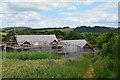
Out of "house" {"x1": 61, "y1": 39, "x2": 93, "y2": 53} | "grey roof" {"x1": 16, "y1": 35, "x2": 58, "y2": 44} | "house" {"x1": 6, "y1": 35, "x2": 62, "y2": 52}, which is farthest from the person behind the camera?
"grey roof" {"x1": 16, "y1": 35, "x2": 58, "y2": 44}

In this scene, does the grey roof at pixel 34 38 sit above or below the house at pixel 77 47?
above

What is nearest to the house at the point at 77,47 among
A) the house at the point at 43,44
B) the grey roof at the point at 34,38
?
the house at the point at 43,44

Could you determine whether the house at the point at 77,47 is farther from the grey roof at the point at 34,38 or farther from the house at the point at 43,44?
the grey roof at the point at 34,38

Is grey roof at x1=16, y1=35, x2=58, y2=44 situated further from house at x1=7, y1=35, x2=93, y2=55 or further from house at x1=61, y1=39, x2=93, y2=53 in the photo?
house at x1=61, y1=39, x2=93, y2=53

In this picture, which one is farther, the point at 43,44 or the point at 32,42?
the point at 32,42

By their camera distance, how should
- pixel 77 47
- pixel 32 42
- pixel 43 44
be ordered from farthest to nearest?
1. pixel 32 42
2. pixel 43 44
3. pixel 77 47

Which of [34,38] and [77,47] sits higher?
[34,38]

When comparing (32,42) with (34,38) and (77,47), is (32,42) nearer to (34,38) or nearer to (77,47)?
(34,38)

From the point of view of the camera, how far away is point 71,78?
3.88 meters

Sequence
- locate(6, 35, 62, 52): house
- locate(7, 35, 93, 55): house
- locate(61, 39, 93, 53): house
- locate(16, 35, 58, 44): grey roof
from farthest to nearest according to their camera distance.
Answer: locate(16, 35, 58, 44): grey roof
locate(6, 35, 62, 52): house
locate(7, 35, 93, 55): house
locate(61, 39, 93, 53): house

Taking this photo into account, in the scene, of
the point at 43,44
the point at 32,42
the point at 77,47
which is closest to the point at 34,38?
the point at 32,42

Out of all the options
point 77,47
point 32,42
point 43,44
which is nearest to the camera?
point 77,47

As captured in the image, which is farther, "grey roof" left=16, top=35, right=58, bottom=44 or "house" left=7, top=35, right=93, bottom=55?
"grey roof" left=16, top=35, right=58, bottom=44

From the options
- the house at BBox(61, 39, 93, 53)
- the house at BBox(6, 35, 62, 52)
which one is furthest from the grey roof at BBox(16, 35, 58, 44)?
the house at BBox(61, 39, 93, 53)
